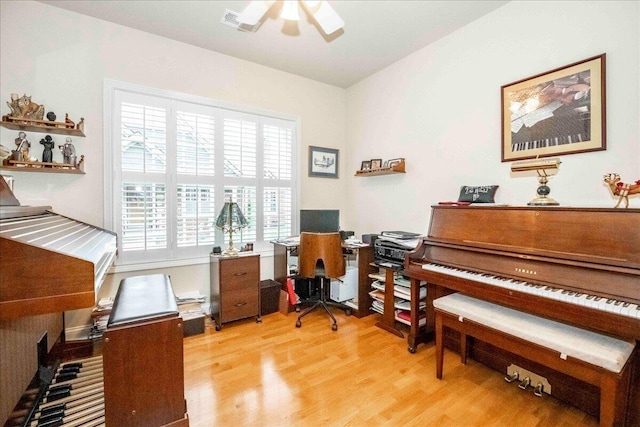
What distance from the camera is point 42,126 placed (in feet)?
6.84

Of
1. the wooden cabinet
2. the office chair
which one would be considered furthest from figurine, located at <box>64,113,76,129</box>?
the office chair

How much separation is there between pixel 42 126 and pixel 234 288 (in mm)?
1966

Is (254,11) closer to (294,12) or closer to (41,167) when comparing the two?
(294,12)

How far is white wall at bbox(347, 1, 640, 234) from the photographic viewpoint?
1716 millimetres

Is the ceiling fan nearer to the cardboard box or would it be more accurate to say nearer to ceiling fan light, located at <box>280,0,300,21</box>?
ceiling fan light, located at <box>280,0,300,21</box>

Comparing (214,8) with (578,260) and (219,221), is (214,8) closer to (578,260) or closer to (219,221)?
(219,221)

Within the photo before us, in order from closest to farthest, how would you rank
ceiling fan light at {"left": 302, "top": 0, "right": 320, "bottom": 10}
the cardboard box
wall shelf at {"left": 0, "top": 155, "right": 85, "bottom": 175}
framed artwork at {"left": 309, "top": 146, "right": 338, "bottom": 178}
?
ceiling fan light at {"left": 302, "top": 0, "right": 320, "bottom": 10} < wall shelf at {"left": 0, "top": 155, "right": 85, "bottom": 175} < the cardboard box < framed artwork at {"left": 309, "top": 146, "right": 338, "bottom": 178}

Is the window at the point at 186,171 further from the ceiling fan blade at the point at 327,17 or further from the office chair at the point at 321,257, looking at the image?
the ceiling fan blade at the point at 327,17

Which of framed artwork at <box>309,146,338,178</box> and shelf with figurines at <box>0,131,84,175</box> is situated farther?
framed artwork at <box>309,146,338,178</box>

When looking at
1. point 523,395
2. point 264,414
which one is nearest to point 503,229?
point 523,395

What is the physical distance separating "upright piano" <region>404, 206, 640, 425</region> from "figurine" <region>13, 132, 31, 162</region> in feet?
9.95

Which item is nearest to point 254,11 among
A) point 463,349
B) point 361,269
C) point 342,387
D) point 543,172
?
point 543,172

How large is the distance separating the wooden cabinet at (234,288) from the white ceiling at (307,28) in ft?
6.71

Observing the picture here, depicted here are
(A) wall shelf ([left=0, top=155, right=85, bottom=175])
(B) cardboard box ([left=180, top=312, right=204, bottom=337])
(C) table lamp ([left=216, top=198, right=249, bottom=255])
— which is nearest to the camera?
(A) wall shelf ([left=0, top=155, right=85, bottom=175])
